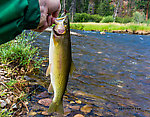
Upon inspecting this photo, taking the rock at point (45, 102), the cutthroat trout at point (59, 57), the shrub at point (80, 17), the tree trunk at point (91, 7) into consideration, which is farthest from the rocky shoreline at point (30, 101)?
the tree trunk at point (91, 7)

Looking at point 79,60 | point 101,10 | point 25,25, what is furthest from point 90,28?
point 101,10

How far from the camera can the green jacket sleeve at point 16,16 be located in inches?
36.6

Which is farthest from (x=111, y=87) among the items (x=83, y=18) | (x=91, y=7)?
(x=91, y=7)

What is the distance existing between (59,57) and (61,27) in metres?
0.34

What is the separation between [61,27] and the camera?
1.52 m

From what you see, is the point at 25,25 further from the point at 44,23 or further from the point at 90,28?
the point at 90,28

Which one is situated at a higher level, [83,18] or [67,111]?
[83,18]

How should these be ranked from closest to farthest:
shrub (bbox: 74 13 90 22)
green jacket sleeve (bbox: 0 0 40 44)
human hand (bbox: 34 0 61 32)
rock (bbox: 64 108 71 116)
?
green jacket sleeve (bbox: 0 0 40 44) < human hand (bbox: 34 0 61 32) < rock (bbox: 64 108 71 116) < shrub (bbox: 74 13 90 22)

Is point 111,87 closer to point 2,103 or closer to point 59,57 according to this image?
point 2,103

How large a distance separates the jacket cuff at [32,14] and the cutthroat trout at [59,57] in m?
0.31

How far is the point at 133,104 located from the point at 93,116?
1236 mm

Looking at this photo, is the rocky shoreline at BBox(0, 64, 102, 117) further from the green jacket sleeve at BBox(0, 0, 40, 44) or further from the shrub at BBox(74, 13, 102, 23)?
the shrub at BBox(74, 13, 102, 23)

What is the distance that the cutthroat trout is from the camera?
155cm

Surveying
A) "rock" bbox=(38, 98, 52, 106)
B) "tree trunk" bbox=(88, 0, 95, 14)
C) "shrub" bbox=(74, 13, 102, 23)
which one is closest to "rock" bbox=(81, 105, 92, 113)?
"rock" bbox=(38, 98, 52, 106)
